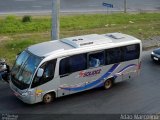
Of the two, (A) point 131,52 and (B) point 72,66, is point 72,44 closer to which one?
(B) point 72,66

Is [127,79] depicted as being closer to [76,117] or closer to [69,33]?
[76,117]

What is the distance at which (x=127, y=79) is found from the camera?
19281 millimetres

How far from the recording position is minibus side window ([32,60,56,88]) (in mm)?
15945

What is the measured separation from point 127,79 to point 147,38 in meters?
9.05

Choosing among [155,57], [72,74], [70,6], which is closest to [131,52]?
[72,74]

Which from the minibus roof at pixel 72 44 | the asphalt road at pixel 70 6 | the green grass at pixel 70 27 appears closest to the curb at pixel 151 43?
the green grass at pixel 70 27

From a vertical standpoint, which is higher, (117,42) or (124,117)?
(117,42)

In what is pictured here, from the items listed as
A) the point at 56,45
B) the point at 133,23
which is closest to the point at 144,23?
the point at 133,23

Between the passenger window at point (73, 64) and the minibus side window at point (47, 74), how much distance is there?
1.35 feet

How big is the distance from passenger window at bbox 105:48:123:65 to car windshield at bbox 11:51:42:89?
3543 mm

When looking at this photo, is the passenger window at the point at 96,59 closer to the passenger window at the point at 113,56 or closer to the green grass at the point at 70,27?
the passenger window at the point at 113,56

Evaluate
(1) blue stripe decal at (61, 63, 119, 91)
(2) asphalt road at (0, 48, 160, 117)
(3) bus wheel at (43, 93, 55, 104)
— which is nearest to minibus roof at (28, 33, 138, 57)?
(1) blue stripe decal at (61, 63, 119, 91)

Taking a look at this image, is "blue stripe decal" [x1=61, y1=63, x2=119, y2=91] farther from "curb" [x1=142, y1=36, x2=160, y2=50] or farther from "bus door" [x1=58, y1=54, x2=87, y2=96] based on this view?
"curb" [x1=142, y1=36, x2=160, y2=50]

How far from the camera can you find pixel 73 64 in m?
16.9
